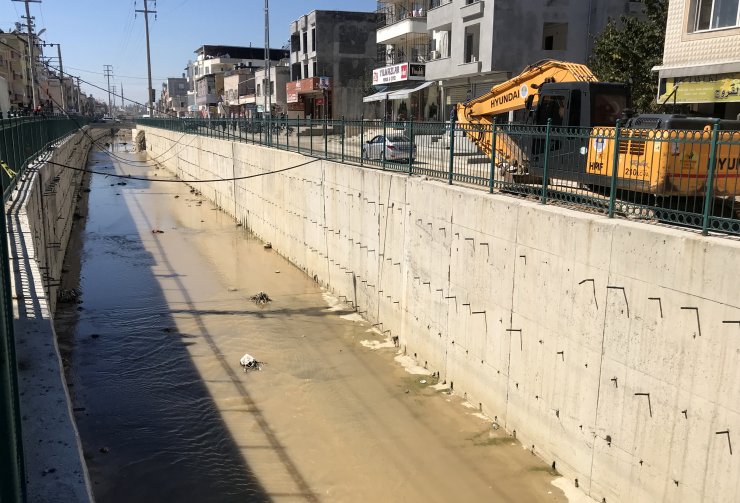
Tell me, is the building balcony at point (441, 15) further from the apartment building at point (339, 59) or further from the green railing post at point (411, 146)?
the apartment building at point (339, 59)

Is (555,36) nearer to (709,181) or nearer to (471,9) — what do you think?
(471,9)

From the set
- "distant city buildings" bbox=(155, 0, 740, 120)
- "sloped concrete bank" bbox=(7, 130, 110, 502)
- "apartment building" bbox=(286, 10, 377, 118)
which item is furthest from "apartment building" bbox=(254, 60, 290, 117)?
"sloped concrete bank" bbox=(7, 130, 110, 502)

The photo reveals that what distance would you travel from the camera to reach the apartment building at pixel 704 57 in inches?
664

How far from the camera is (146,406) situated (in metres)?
9.86

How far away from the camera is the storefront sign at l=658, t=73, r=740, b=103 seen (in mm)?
16875

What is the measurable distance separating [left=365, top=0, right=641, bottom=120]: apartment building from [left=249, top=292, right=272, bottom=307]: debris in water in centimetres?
1728

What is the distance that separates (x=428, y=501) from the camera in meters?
7.56

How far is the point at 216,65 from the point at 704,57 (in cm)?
9495

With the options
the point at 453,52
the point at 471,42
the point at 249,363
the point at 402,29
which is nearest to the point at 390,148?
the point at 249,363

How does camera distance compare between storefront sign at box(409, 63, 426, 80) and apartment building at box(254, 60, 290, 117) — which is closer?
storefront sign at box(409, 63, 426, 80)

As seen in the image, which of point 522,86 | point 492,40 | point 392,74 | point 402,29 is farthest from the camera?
point 392,74

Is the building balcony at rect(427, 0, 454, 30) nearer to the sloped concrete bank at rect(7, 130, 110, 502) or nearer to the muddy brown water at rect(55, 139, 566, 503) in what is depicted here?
the muddy brown water at rect(55, 139, 566, 503)

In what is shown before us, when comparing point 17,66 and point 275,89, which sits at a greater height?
point 17,66

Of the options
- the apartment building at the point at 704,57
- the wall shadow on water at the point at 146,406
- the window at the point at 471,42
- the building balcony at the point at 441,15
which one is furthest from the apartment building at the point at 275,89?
the wall shadow on water at the point at 146,406
